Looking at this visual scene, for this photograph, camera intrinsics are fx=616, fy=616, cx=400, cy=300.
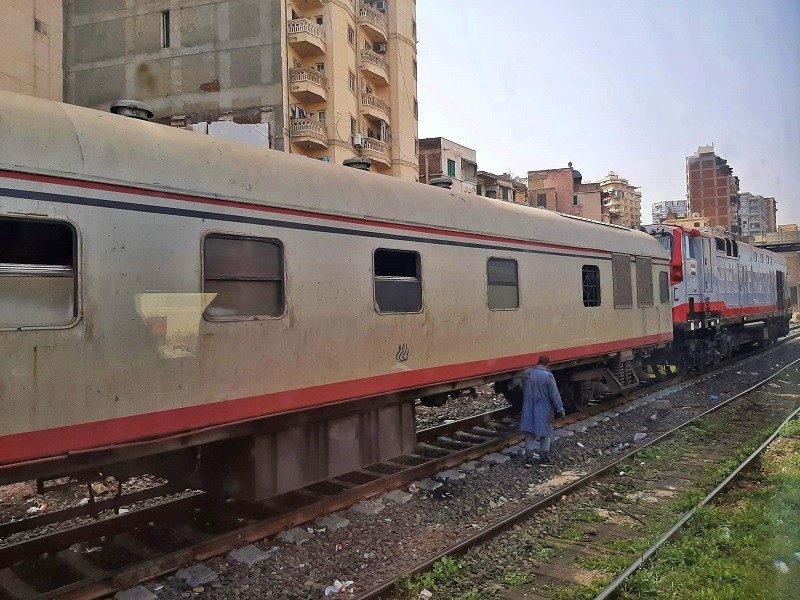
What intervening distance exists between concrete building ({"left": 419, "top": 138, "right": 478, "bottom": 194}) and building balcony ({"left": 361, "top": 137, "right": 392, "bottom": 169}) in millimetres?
5566

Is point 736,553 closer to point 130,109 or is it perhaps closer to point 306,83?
point 130,109

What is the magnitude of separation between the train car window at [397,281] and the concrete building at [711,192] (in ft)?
23.3

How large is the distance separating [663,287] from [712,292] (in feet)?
16.4

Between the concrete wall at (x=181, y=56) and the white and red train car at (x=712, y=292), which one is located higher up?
the concrete wall at (x=181, y=56)

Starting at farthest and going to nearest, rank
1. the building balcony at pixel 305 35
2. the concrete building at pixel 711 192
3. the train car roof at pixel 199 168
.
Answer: the building balcony at pixel 305 35, the concrete building at pixel 711 192, the train car roof at pixel 199 168

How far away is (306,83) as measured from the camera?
2709 cm

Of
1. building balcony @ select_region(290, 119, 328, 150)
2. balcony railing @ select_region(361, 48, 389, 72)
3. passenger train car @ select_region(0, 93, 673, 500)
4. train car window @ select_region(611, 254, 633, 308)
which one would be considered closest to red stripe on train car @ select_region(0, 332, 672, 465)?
passenger train car @ select_region(0, 93, 673, 500)

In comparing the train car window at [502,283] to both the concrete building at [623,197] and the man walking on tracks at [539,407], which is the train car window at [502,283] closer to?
the man walking on tracks at [539,407]

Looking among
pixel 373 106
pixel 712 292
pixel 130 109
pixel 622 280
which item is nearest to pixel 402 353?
pixel 130 109

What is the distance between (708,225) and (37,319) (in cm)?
1773

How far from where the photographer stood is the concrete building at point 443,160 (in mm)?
38219

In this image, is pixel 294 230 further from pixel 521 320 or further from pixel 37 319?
pixel 521 320

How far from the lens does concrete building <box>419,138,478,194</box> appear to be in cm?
3822

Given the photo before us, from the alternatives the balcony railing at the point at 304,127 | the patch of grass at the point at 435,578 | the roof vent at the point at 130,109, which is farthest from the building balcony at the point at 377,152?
the patch of grass at the point at 435,578
